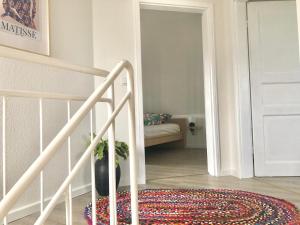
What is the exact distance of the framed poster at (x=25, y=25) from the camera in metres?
2.21

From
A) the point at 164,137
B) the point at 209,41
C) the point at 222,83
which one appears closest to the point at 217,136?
the point at 222,83

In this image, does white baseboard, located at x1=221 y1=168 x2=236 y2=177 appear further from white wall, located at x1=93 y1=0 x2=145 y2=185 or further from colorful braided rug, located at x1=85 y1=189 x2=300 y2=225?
white wall, located at x1=93 y1=0 x2=145 y2=185

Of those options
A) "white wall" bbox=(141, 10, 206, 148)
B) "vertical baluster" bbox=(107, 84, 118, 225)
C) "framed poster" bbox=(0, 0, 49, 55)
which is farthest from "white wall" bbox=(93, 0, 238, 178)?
"white wall" bbox=(141, 10, 206, 148)

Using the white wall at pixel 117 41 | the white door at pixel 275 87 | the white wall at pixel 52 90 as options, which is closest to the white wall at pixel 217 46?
the white wall at pixel 117 41

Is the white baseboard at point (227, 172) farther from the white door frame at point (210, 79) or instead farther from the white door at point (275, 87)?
the white door at point (275, 87)

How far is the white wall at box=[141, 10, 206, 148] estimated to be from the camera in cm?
637

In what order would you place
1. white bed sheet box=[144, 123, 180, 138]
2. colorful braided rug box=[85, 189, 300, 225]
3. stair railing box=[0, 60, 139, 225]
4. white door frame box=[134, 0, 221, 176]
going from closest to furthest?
stair railing box=[0, 60, 139, 225] → colorful braided rug box=[85, 189, 300, 225] → white door frame box=[134, 0, 221, 176] → white bed sheet box=[144, 123, 180, 138]

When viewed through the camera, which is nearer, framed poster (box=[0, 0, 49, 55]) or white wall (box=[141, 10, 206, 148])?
framed poster (box=[0, 0, 49, 55])

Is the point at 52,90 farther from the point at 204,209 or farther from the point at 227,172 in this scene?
the point at 227,172

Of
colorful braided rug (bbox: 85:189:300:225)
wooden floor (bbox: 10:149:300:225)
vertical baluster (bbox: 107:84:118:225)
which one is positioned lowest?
wooden floor (bbox: 10:149:300:225)

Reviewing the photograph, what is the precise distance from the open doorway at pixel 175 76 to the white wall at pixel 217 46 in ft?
7.73

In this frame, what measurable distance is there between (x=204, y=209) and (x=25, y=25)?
198 cm

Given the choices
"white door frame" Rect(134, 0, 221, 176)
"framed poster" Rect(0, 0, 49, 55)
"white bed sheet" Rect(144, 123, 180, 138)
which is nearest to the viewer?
"framed poster" Rect(0, 0, 49, 55)

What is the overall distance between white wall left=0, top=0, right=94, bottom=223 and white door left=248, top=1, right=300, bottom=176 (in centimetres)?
184
